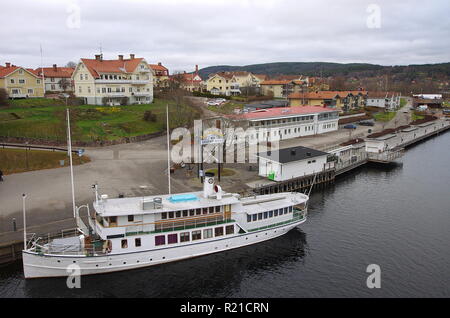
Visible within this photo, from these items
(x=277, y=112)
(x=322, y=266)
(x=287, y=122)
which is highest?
(x=277, y=112)

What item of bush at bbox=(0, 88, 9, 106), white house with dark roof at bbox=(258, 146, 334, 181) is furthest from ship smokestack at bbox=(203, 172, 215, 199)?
bush at bbox=(0, 88, 9, 106)

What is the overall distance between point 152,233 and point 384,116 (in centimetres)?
11263

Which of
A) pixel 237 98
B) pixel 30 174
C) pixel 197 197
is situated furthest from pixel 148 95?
pixel 197 197

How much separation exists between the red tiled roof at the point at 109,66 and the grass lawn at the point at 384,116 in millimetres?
77643

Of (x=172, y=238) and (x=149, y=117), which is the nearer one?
(x=172, y=238)

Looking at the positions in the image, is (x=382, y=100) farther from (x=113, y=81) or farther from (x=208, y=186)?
(x=208, y=186)

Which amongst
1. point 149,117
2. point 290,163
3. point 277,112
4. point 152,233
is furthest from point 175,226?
point 277,112

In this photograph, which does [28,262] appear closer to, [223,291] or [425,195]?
[223,291]

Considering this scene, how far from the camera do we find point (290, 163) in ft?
170

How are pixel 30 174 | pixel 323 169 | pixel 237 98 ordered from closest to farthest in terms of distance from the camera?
1. pixel 30 174
2. pixel 323 169
3. pixel 237 98

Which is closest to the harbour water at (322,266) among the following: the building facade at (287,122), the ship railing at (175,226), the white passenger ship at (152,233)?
the white passenger ship at (152,233)

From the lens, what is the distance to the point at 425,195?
50656 millimetres
